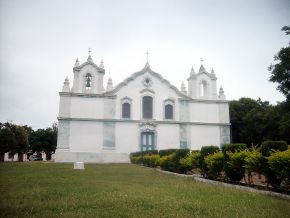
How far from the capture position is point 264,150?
9352mm

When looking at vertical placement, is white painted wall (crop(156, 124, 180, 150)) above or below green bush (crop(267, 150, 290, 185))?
above

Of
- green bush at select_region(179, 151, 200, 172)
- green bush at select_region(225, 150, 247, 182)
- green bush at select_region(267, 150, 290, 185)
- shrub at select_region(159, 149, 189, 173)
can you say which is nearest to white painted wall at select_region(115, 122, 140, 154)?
shrub at select_region(159, 149, 189, 173)

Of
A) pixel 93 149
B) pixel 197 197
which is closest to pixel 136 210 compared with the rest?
pixel 197 197

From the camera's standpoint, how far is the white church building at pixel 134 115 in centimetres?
3092

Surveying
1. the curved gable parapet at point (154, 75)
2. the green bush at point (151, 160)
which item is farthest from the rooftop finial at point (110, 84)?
the green bush at point (151, 160)

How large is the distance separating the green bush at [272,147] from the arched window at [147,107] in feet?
78.4

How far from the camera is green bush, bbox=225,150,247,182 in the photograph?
10449mm

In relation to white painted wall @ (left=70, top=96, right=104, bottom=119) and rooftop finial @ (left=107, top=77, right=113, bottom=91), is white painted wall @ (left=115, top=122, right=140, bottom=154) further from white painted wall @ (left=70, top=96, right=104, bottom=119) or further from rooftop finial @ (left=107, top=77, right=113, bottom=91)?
rooftop finial @ (left=107, top=77, right=113, bottom=91)

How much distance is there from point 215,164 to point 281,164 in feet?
13.2

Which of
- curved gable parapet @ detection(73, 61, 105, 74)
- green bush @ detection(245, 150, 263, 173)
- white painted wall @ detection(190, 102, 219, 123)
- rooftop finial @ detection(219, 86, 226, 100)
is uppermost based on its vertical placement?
curved gable parapet @ detection(73, 61, 105, 74)

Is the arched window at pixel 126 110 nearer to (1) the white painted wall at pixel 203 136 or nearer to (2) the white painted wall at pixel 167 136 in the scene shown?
(2) the white painted wall at pixel 167 136

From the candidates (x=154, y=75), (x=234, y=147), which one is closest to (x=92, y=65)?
(x=154, y=75)

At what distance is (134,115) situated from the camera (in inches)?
1287

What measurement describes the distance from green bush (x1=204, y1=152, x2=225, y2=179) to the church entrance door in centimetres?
1976
